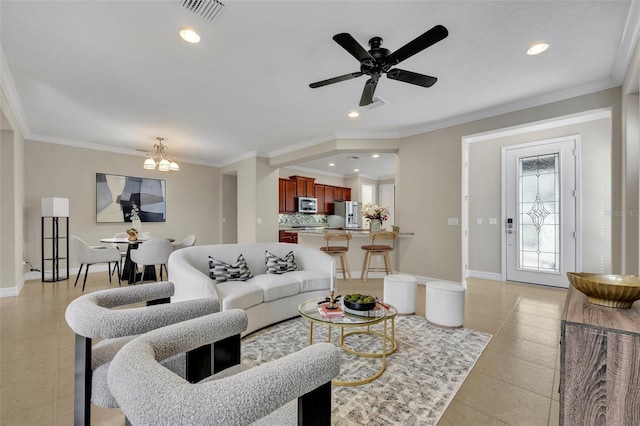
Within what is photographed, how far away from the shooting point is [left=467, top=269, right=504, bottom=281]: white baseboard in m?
5.12

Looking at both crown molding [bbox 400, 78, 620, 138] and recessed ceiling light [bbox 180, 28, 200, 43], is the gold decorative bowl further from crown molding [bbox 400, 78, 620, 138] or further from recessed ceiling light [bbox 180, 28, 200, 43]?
crown molding [bbox 400, 78, 620, 138]

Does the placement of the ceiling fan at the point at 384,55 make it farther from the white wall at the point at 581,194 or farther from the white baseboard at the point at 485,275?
the white baseboard at the point at 485,275

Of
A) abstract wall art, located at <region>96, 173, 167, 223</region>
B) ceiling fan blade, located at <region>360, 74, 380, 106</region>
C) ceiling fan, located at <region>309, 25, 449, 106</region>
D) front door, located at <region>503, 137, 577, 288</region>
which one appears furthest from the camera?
abstract wall art, located at <region>96, 173, 167, 223</region>

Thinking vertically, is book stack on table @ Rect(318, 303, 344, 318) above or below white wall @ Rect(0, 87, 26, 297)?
below

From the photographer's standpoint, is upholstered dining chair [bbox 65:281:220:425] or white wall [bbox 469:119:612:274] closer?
upholstered dining chair [bbox 65:281:220:425]

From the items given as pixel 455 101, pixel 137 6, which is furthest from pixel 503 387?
pixel 137 6

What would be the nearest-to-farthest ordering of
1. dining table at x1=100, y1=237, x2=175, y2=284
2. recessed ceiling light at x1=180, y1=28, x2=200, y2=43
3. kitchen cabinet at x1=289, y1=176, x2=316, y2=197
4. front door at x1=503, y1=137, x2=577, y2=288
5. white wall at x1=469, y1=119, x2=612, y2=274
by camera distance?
recessed ceiling light at x1=180, y1=28, x2=200, y2=43 < white wall at x1=469, y1=119, x2=612, y2=274 < front door at x1=503, y1=137, x2=577, y2=288 < dining table at x1=100, y1=237, x2=175, y2=284 < kitchen cabinet at x1=289, y1=176, x2=316, y2=197

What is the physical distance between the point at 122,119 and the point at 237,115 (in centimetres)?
179

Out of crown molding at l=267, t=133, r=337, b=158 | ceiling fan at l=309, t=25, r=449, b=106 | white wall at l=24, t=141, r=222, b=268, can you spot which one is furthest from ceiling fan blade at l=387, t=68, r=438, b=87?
white wall at l=24, t=141, r=222, b=268

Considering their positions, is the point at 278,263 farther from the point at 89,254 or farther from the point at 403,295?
the point at 89,254

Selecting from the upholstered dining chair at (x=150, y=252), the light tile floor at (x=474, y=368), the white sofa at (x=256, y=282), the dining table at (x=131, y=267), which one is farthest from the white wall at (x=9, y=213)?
the white sofa at (x=256, y=282)

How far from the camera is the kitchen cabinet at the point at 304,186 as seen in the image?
8.26 m

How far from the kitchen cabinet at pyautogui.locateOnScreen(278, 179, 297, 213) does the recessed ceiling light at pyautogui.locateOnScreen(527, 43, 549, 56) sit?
19.9 ft

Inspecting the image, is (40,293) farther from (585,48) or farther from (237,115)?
(585,48)
